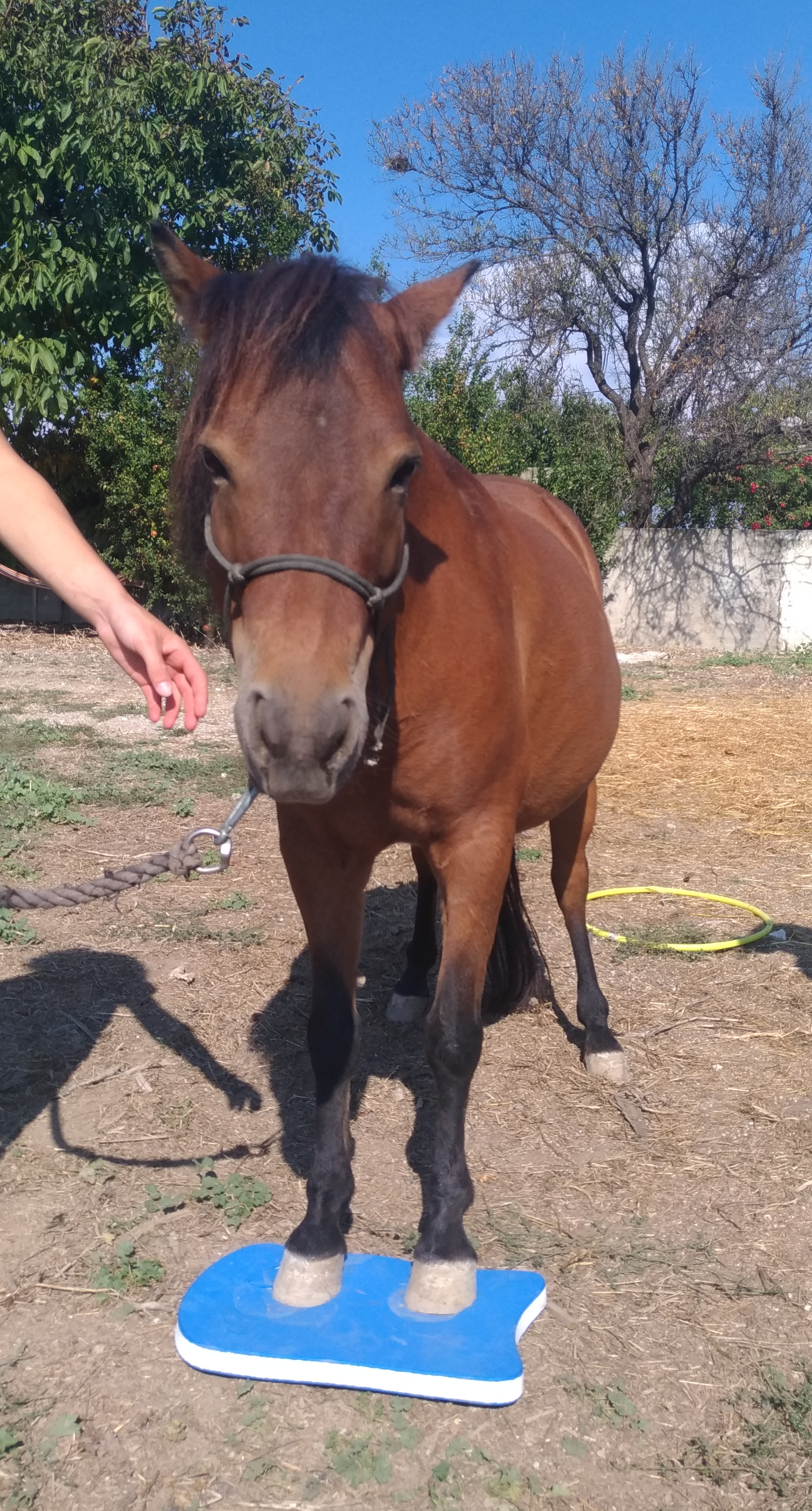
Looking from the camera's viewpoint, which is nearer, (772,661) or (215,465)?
(215,465)

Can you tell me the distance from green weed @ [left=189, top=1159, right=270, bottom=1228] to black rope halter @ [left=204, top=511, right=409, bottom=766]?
1.19m

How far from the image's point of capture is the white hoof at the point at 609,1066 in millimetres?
3256

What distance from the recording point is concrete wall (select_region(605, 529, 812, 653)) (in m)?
15.9

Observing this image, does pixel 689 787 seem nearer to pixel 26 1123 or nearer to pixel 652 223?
pixel 26 1123

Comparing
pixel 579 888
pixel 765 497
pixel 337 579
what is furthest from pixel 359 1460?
pixel 765 497

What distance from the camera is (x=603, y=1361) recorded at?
2014 millimetres

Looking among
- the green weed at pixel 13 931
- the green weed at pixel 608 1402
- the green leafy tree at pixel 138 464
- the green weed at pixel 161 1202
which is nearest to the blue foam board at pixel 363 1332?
the green weed at pixel 608 1402

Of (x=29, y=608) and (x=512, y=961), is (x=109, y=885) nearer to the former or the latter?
(x=512, y=961)

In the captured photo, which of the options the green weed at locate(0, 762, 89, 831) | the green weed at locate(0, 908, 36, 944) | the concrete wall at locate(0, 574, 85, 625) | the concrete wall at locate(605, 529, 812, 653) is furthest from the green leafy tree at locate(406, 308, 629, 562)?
the green weed at locate(0, 908, 36, 944)

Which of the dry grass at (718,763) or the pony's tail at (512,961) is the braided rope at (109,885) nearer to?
the pony's tail at (512,961)

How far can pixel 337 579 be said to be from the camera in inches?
64.7

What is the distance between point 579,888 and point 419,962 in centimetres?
63

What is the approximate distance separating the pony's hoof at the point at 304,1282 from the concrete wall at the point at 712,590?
14.3 meters

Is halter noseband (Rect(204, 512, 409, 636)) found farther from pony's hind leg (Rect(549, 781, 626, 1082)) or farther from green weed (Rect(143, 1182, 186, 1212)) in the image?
pony's hind leg (Rect(549, 781, 626, 1082))
